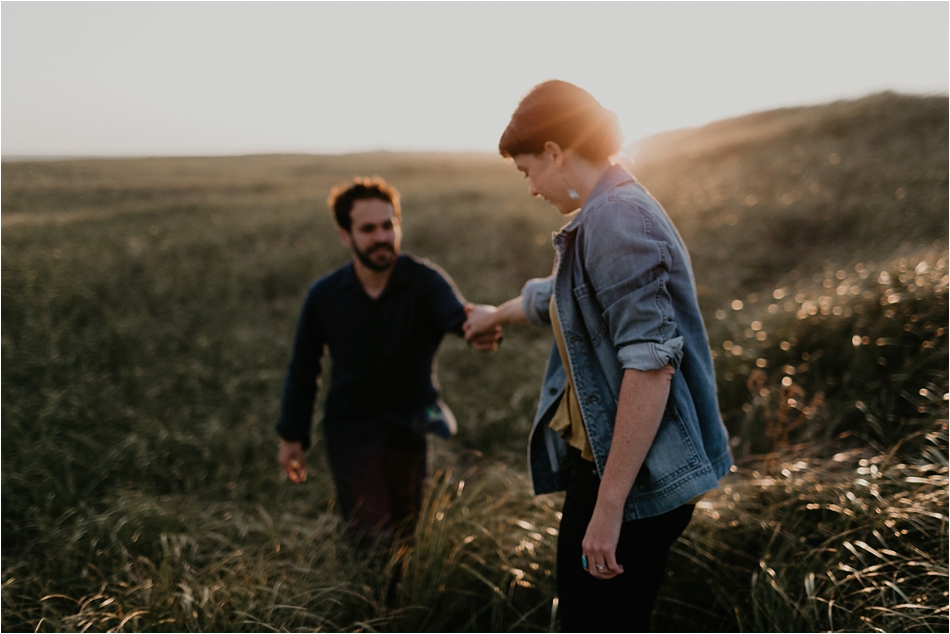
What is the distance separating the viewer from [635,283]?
1.54m

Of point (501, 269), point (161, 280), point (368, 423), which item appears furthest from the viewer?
point (501, 269)

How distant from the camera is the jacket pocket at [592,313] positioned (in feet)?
5.65

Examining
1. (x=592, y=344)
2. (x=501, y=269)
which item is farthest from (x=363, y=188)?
(x=501, y=269)

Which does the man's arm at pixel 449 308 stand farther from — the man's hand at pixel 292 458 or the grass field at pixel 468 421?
the man's hand at pixel 292 458

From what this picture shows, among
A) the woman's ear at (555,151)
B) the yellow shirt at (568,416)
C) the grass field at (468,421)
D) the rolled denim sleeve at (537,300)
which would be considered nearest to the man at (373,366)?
the grass field at (468,421)

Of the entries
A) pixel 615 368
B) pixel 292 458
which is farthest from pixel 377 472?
pixel 615 368

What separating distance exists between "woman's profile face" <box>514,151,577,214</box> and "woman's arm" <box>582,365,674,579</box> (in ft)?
2.01

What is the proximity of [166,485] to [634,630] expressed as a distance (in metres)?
4.44

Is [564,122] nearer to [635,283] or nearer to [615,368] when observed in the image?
[635,283]

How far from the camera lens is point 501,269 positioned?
1003cm

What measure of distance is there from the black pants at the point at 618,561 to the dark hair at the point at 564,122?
1025 mm

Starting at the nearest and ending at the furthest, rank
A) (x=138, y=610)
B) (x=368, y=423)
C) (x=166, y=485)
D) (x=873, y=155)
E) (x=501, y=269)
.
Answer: (x=138, y=610) < (x=368, y=423) < (x=166, y=485) < (x=501, y=269) < (x=873, y=155)

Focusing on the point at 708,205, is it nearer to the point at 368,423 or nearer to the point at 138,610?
the point at 368,423

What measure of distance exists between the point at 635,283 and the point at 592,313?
0.72 ft
